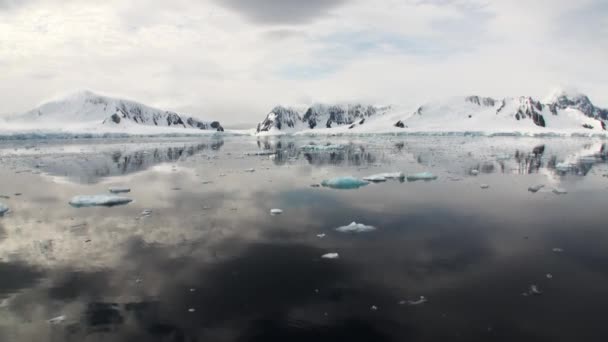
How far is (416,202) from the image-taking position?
15180 mm

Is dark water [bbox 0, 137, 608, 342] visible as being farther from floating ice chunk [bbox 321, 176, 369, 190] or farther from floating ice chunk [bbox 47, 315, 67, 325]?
floating ice chunk [bbox 321, 176, 369, 190]

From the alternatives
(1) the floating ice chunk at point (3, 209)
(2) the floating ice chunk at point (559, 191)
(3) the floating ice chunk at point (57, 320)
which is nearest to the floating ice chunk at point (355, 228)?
(3) the floating ice chunk at point (57, 320)

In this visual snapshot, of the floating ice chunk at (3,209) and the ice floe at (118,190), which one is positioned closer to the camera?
the floating ice chunk at (3,209)

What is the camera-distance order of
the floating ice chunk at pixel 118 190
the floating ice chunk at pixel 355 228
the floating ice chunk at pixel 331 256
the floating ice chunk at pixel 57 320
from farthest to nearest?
the floating ice chunk at pixel 118 190
the floating ice chunk at pixel 355 228
the floating ice chunk at pixel 331 256
the floating ice chunk at pixel 57 320

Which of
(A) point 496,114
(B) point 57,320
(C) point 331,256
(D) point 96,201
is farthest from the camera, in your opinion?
(A) point 496,114

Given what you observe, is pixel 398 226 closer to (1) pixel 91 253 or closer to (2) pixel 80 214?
(1) pixel 91 253

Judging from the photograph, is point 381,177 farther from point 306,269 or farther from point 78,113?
point 78,113

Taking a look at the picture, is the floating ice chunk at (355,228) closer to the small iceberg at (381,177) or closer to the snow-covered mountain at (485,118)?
the small iceberg at (381,177)

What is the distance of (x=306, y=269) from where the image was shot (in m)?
8.45

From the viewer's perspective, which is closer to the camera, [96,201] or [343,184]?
[96,201]

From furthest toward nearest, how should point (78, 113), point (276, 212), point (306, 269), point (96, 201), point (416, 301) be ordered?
point (78, 113) → point (96, 201) → point (276, 212) → point (306, 269) → point (416, 301)

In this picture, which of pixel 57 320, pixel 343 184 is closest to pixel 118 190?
pixel 343 184

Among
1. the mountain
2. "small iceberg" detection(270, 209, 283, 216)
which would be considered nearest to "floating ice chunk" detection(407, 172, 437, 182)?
"small iceberg" detection(270, 209, 283, 216)

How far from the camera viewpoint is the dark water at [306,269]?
6188mm
